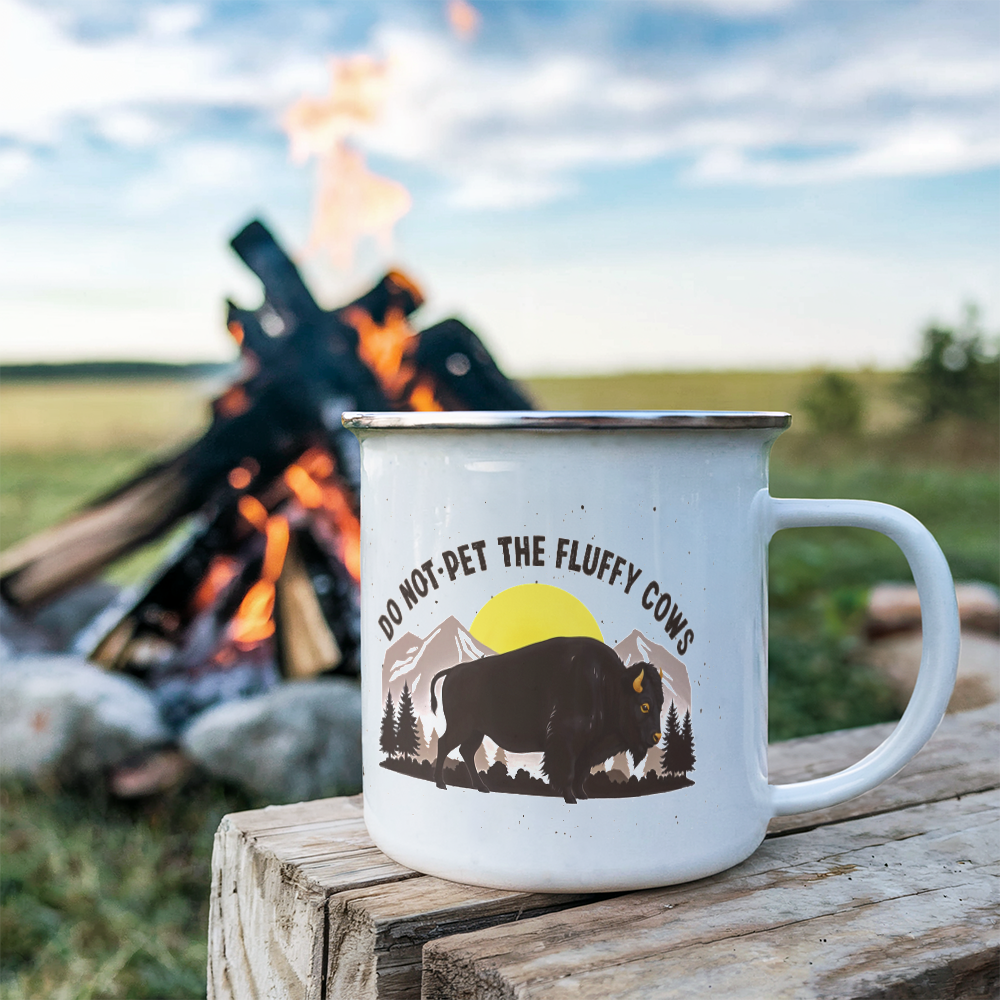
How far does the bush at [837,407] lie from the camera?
8094 millimetres

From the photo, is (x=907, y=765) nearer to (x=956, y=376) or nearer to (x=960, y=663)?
(x=960, y=663)

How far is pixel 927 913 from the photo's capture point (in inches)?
32.1

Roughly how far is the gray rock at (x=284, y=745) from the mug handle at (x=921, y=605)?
1983 mm

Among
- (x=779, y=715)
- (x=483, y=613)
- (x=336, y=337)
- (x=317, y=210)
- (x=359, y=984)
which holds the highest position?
(x=317, y=210)

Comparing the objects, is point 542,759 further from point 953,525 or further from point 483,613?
point 953,525

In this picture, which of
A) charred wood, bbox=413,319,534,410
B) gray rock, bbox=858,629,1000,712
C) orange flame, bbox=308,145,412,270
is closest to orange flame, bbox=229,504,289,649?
charred wood, bbox=413,319,534,410

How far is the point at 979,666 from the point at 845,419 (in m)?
4.59

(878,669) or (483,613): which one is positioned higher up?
(483,613)

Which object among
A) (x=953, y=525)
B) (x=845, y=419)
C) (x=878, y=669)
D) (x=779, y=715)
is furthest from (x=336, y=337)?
(x=845, y=419)

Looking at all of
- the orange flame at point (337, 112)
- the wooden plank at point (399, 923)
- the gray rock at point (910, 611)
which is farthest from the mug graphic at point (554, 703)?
the gray rock at point (910, 611)

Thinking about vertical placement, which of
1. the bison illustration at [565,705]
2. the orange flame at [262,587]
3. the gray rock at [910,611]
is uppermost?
the bison illustration at [565,705]

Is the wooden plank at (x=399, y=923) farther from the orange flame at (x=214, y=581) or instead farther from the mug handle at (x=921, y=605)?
the orange flame at (x=214, y=581)

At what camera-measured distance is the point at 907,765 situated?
47.1 inches

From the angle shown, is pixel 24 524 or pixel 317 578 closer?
pixel 317 578
